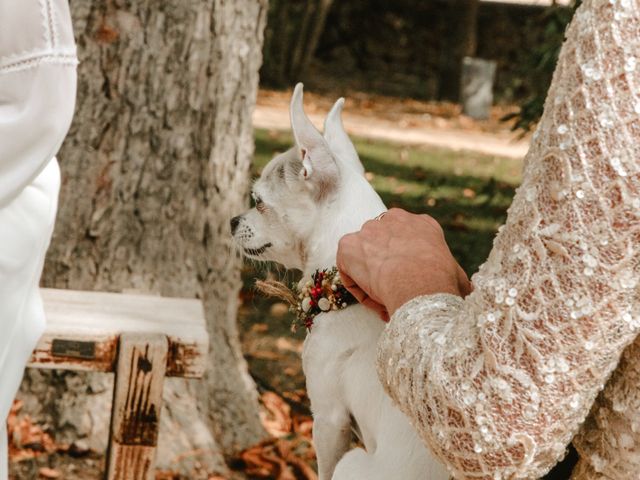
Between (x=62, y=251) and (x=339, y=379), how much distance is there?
2.23m

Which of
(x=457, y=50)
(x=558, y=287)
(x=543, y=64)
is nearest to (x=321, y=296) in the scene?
(x=558, y=287)

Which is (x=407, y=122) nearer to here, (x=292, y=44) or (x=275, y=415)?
(x=292, y=44)

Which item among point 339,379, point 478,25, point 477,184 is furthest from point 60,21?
point 478,25

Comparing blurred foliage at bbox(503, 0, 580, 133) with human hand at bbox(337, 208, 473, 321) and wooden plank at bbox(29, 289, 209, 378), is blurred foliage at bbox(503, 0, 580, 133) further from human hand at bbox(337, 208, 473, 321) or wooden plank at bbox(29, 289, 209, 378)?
human hand at bbox(337, 208, 473, 321)

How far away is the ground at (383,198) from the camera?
4.46 meters

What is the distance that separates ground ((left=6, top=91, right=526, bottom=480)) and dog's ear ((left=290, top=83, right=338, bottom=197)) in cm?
46

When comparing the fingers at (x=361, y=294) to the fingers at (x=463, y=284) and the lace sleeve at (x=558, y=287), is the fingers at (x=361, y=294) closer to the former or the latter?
the fingers at (x=463, y=284)

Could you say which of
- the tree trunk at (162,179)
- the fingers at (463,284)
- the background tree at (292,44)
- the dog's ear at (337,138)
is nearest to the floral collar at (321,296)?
the dog's ear at (337,138)

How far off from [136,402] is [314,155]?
1180 mm

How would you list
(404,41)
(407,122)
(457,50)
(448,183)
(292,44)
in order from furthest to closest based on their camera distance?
(404,41) < (457,50) < (292,44) < (407,122) < (448,183)

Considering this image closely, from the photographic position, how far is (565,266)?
43.7 inches

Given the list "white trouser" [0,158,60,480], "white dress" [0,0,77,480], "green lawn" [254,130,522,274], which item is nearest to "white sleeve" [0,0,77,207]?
"white dress" [0,0,77,480]

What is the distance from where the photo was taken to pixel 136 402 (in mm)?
3312

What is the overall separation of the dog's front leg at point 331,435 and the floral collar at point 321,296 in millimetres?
246
